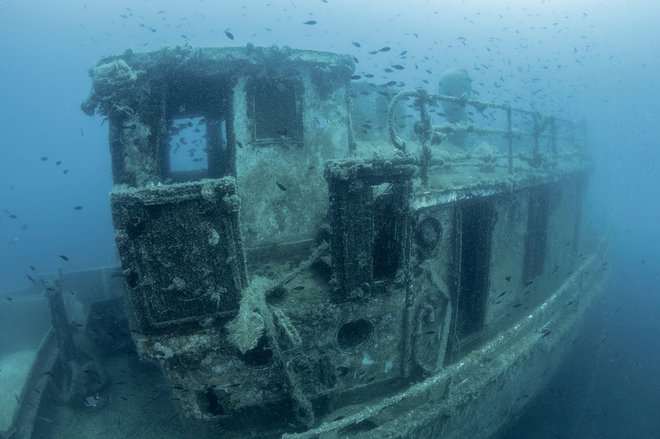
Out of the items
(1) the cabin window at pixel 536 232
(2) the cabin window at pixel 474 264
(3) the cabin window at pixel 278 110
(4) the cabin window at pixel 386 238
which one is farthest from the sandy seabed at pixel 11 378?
(1) the cabin window at pixel 536 232

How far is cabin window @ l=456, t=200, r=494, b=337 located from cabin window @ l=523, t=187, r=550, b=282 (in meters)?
1.84

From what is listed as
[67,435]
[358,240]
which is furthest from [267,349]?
[67,435]

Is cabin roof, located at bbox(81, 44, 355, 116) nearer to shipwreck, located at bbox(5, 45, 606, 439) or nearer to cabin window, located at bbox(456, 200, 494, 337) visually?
shipwreck, located at bbox(5, 45, 606, 439)

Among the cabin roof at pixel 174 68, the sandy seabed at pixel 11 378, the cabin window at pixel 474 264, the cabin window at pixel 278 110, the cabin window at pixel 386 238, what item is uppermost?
the cabin roof at pixel 174 68

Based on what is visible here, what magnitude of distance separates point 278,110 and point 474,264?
16.6ft

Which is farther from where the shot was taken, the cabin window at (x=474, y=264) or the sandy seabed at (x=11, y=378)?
the sandy seabed at (x=11, y=378)

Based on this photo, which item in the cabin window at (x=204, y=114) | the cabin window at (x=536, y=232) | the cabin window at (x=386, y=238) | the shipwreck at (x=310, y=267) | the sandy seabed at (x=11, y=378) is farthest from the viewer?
the sandy seabed at (x=11, y=378)

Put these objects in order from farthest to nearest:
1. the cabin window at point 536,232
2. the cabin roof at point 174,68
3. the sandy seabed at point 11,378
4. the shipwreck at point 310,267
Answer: the sandy seabed at point 11,378, the cabin window at point 536,232, the cabin roof at point 174,68, the shipwreck at point 310,267

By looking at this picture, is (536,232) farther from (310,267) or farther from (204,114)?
(204,114)

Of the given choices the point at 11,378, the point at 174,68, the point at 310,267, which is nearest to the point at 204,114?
the point at 174,68

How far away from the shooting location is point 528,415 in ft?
27.6

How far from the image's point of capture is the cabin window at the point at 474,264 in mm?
7574

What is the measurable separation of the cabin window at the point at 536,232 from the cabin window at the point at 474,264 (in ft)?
6.03

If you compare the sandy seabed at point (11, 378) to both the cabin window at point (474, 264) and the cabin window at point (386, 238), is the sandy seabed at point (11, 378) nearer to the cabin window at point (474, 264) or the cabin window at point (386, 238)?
the cabin window at point (386, 238)
